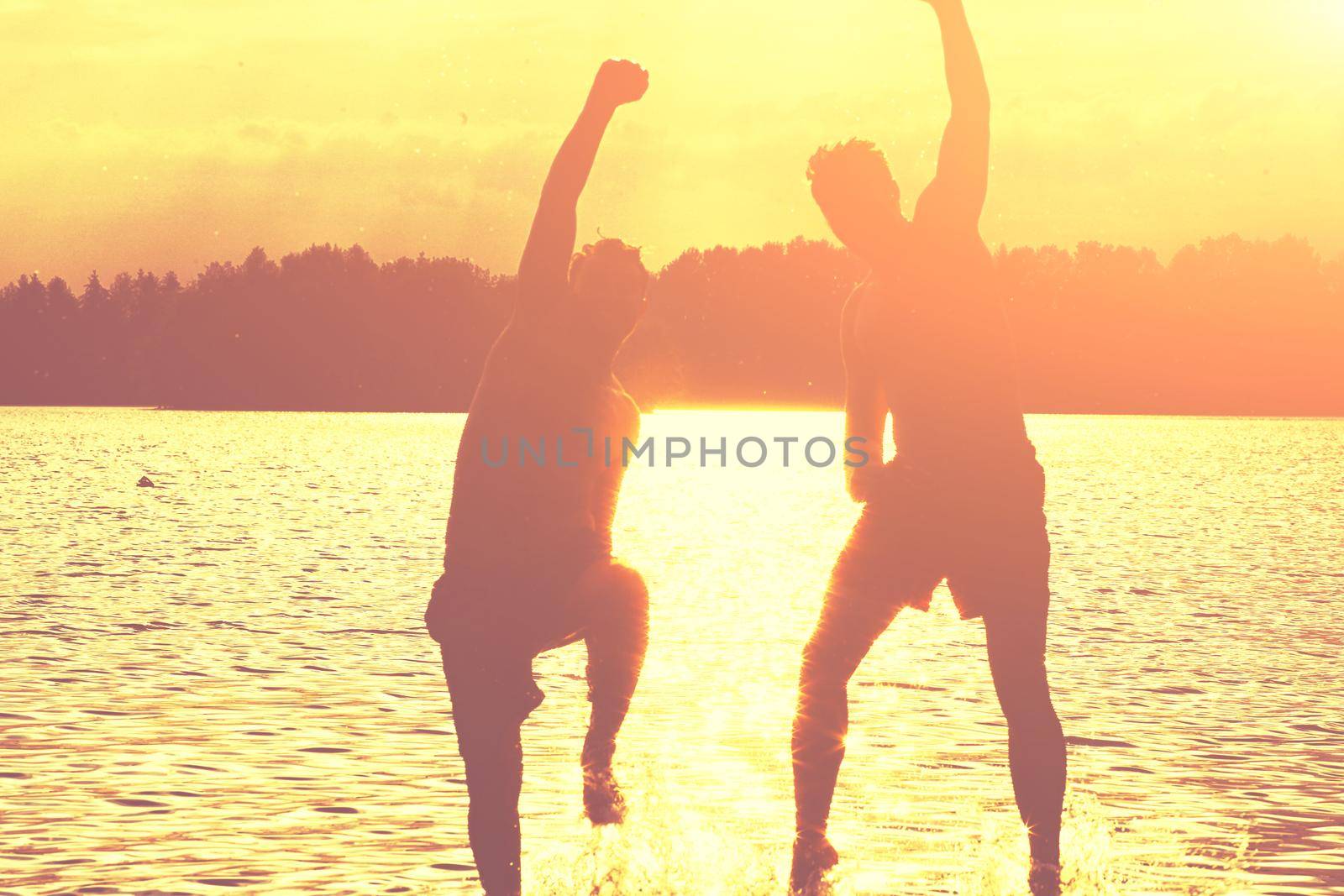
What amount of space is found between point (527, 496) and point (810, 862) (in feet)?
5.06

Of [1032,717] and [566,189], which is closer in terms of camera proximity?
[566,189]

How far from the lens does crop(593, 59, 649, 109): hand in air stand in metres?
5.36

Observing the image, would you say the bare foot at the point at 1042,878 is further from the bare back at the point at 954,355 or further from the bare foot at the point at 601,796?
the bare foot at the point at 601,796

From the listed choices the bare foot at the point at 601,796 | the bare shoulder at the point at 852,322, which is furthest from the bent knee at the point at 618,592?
the bare shoulder at the point at 852,322

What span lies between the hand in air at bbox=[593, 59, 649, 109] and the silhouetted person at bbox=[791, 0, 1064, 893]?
668 mm

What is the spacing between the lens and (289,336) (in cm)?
19850

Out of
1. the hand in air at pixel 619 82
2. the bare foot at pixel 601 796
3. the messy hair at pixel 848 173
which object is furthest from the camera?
the bare foot at pixel 601 796

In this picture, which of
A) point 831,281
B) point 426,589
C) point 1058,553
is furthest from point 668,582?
point 831,281

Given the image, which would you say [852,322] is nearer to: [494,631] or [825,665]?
[825,665]

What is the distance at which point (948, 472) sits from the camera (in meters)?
5.48

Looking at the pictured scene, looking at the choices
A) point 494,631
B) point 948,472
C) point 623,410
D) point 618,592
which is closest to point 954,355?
point 948,472

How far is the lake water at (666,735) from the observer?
6602 millimetres

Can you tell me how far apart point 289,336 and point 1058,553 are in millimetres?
177108

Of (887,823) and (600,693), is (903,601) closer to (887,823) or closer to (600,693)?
(600,693)
